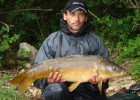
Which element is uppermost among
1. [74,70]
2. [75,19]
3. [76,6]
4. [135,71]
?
[76,6]

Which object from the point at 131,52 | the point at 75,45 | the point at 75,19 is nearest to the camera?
the point at 75,19

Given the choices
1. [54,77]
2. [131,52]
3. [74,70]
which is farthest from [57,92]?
[131,52]

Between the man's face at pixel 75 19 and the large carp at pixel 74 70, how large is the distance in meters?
0.49

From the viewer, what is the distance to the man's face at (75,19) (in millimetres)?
4848

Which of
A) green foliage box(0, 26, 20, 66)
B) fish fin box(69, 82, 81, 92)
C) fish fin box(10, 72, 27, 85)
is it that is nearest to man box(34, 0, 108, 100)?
fish fin box(69, 82, 81, 92)

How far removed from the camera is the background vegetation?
8.71m

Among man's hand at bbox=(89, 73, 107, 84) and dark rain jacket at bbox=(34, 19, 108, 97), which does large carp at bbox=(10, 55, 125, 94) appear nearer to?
man's hand at bbox=(89, 73, 107, 84)

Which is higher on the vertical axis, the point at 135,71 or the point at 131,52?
the point at 131,52

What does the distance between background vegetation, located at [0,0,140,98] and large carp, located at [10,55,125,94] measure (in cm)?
→ 384

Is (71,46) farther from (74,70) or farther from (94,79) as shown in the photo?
(94,79)

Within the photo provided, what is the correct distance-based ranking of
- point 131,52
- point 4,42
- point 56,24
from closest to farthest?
point 4,42
point 131,52
point 56,24

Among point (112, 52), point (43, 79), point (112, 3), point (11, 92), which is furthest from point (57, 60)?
point (112, 3)

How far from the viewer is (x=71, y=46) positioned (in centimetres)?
492

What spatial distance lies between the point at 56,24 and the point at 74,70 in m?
6.27
